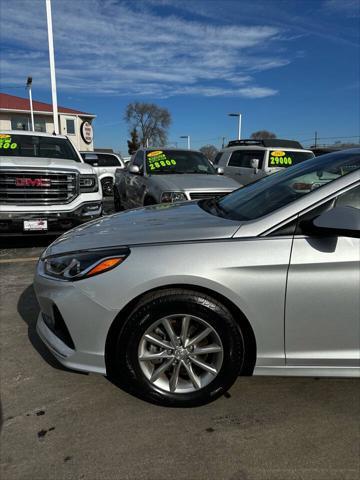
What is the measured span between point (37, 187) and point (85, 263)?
388 cm

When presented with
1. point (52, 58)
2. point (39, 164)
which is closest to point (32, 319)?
point (39, 164)

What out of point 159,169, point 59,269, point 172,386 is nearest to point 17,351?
point 59,269

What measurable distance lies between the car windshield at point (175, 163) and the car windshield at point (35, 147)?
4.61ft

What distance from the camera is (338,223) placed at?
2164 mm

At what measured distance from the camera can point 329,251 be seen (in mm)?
2256

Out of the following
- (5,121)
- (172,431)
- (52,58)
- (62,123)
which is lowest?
(172,431)

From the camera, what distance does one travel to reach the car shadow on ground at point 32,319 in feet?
10.1

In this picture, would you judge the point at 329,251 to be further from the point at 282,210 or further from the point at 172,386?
the point at 172,386

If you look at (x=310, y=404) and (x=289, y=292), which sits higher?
(x=289, y=292)

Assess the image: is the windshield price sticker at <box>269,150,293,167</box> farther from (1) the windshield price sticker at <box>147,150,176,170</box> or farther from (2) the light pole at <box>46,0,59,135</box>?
(2) the light pole at <box>46,0,59,135</box>

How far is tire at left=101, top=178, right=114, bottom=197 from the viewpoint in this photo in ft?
47.6

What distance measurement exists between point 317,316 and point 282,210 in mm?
654

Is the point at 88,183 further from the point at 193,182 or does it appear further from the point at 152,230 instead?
the point at 152,230

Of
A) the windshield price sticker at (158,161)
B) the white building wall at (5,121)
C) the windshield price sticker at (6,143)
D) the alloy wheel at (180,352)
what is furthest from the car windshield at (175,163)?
the white building wall at (5,121)
